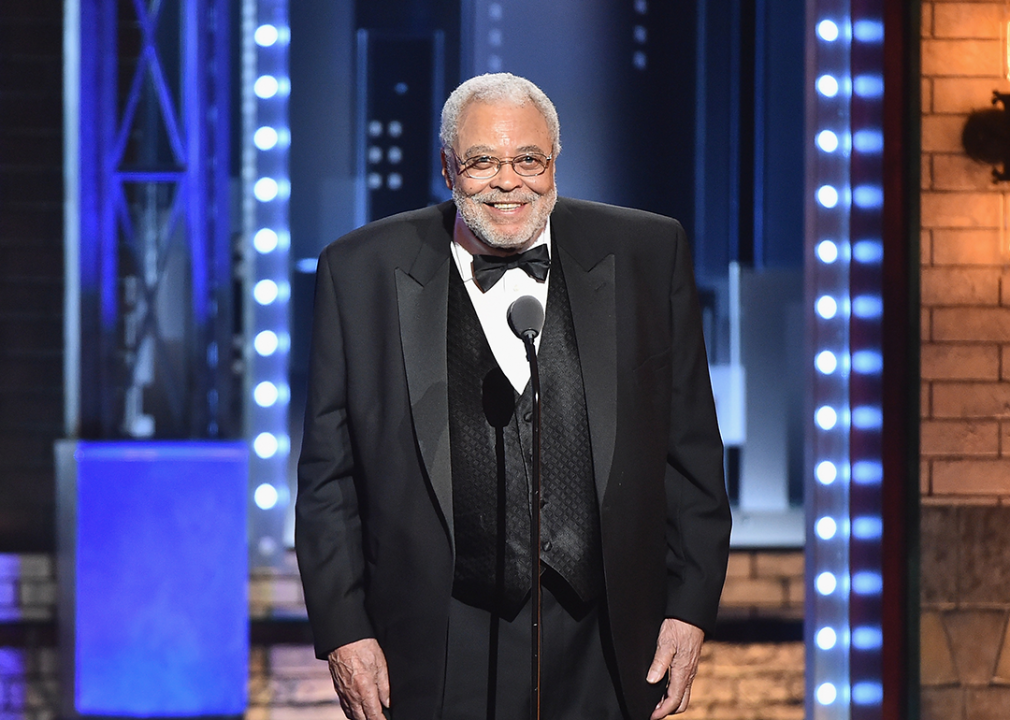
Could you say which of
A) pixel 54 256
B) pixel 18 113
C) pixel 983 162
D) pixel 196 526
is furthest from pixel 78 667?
pixel 983 162

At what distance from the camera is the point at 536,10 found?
128 inches

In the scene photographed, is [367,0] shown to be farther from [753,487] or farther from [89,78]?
[753,487]

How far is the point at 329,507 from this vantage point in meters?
1.57

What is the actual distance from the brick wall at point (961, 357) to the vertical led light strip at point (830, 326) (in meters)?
0.22

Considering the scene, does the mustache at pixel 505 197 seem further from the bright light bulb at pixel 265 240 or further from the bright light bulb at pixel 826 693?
the bright light bulb at pixel 826 693

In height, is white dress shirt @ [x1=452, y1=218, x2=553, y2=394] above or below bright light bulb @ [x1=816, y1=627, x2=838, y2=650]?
above

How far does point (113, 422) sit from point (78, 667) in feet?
2.32

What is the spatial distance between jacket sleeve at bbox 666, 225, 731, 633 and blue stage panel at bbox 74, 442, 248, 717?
5.85 feet

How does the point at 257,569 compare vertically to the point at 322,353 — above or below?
below

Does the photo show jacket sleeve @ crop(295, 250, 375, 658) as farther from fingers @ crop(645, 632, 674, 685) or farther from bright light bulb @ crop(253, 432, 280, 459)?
bright light bulb @ crop(253, 432, 280, 459)

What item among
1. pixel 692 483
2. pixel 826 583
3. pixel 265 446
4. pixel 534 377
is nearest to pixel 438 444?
pixel 534 377

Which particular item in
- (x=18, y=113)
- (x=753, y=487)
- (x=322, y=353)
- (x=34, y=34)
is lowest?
(x=753, y=487)

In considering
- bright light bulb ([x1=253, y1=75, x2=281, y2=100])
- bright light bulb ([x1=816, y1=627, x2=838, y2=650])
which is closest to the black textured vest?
bright light bulb ([x1=816, y1=627, x2=838, y2=650])

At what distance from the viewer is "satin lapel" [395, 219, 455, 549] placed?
150 centimetres
